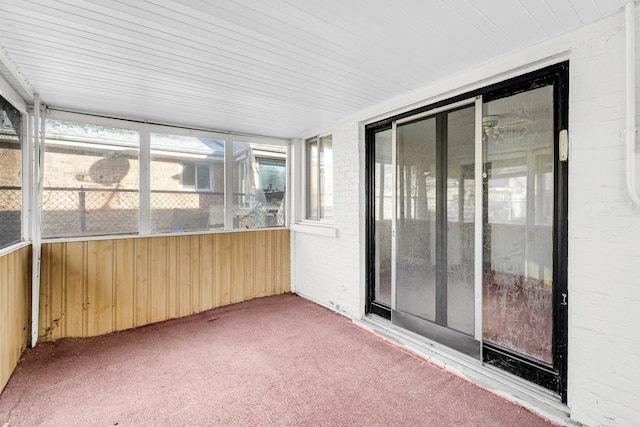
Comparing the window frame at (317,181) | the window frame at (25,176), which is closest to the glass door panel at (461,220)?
the window frame at (317,181)

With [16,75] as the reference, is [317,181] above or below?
below

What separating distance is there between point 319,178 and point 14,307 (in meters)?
3.53

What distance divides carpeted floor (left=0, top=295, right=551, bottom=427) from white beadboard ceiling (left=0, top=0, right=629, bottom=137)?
248 centimetres

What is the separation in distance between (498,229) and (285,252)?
315 centimetres

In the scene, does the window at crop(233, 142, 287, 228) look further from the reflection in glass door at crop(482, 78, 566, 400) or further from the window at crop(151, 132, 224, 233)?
A: the reflection in glass door at crop(482, 78, 566, 400)

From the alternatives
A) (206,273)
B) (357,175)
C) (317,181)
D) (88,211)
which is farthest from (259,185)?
(88,211)

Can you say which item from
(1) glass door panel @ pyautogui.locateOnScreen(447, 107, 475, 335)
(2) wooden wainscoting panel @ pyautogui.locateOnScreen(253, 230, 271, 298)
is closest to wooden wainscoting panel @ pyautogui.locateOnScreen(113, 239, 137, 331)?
(2) wooden wainscoting panel @ pyautogui.locateOnScreen(253, 230, 271, 298)

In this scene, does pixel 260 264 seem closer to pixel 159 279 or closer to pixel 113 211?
pixel 159 279

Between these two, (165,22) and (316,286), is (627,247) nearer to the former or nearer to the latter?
(165,22)

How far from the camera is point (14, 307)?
2.64 metres

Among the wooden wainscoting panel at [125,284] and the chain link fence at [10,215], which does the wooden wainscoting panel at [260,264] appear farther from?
the chain link fence at [10,215]

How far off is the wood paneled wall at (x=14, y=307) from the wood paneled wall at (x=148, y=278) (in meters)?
0.17

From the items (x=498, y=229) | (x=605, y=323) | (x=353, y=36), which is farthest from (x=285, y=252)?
(x=605, y=323)

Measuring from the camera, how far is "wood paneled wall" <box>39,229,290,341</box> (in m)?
3.22
